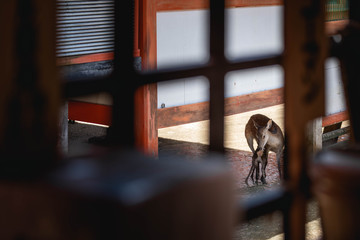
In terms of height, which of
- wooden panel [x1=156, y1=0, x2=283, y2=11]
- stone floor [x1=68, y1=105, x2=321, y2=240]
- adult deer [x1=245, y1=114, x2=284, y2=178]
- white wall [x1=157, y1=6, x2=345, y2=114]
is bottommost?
stone floor [x1=68, y1=105, x2=321, y2=240]

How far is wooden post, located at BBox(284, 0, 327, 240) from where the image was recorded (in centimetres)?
116

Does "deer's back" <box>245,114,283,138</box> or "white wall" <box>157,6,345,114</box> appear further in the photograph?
"deer's back" <box>245,114,283,138</box>

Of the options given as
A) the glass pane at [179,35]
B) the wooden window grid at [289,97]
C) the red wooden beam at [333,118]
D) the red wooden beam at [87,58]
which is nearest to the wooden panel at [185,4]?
the glass pane at [179,35]

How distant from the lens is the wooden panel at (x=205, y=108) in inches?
199

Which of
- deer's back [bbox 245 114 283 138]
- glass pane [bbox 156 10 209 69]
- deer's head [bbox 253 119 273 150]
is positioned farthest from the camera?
deer's back [bbox 245 114 283 138]

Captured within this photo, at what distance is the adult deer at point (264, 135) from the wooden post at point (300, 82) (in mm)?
4057

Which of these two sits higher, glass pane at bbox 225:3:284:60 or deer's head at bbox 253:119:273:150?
glass pane at bbox 225:3:284:60

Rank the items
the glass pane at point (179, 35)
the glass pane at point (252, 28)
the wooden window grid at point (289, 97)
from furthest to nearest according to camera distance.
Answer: the glass pane at point (252, 28), the glass pane at point (179, 35), the wooden window grid at point (289, 97)

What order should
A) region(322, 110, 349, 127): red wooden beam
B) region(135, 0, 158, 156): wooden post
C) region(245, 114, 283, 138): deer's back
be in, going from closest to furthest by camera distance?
region(135, 0, 158, 156): wooden post < region(245, 114, 283, 138): deer's back < region(322, 110, 349, 127): red wooden beam

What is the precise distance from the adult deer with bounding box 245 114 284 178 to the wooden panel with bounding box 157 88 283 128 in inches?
17.2

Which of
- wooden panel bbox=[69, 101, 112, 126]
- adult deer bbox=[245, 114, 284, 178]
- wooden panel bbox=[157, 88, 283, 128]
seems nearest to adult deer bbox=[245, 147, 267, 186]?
adult deer bbox=[245, 114, 284, 178]

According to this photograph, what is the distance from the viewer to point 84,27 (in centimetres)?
415

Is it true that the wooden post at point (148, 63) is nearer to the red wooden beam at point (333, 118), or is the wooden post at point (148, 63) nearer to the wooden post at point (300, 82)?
the red wooden beam at point (333, 118)

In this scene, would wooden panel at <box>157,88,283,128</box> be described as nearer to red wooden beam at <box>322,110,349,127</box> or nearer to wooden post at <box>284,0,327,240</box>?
red wooden beam at <box>322,110,349,127</box>
